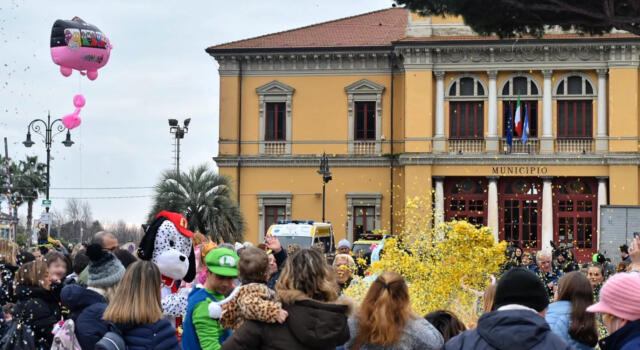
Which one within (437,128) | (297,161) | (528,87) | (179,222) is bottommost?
(179,222)

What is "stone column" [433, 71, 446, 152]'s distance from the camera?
4034 cm

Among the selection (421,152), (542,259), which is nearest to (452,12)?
(542,259)

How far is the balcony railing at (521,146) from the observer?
132ft

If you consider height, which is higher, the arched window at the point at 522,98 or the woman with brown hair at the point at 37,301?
the arched window at the point at 522,98

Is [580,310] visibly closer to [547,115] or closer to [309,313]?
[309,313]

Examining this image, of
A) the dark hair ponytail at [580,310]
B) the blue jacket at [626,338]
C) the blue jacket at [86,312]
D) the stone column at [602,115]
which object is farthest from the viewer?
the stone column at [602,115]

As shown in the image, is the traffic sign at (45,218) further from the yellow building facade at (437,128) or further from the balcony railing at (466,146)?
the balcony railing at (466,146)

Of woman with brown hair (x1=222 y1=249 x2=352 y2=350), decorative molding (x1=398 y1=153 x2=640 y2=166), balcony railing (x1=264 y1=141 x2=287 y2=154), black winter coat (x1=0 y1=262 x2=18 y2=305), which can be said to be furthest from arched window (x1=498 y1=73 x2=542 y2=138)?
woman with brown hair (x1=222 y1=249 x2=352 y2=350)

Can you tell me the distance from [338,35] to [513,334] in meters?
40.1

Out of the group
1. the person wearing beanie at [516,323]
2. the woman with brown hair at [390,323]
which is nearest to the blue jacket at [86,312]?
the woman with brown hair at [390,323]

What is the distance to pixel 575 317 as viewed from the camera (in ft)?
21.6

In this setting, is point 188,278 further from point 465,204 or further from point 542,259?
point 465,204

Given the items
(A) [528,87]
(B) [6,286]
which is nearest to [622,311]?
(B) [6,286]

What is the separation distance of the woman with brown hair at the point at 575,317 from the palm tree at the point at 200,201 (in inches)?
1088
